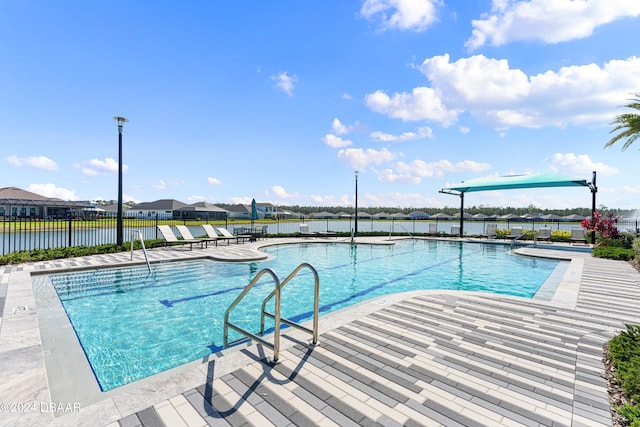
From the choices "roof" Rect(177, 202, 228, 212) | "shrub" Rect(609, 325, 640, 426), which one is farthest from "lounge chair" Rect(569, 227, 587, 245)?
"roof" Rect(177, 202, 228, 212)

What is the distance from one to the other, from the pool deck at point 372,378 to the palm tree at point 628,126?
31.0 feet

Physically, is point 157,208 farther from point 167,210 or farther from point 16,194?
point 16,194

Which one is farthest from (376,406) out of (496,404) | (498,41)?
(498,41)

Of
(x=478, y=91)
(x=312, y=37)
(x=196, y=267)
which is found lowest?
(x=196, y=267)

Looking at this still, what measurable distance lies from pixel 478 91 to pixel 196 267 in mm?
11414

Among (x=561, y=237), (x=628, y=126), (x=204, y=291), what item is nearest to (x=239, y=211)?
(x=561, y=237)

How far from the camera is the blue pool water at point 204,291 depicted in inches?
162

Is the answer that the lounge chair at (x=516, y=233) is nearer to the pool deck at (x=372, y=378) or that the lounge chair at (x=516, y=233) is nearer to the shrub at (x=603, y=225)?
the shrub at (x=603, y=225)

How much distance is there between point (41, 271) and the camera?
7.57m

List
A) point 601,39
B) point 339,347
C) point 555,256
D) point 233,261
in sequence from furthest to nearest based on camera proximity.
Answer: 1. point 555,256
2. point 233,261
3. point 601,39
4. point 339,347

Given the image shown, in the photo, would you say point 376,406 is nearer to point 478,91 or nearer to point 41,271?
point 41,271

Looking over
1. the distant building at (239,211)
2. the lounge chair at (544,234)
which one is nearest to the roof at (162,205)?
the distant building at (239,211)

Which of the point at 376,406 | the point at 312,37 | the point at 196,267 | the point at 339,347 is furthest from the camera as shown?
the point at 312,37

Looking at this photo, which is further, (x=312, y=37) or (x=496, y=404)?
(x=312, y=37)
